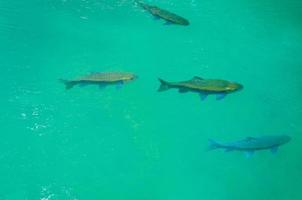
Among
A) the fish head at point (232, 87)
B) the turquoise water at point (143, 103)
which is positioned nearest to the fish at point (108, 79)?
the fish head at point (232, 87)

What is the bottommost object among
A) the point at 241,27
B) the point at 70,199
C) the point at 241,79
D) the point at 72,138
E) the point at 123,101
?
the point at 70,199

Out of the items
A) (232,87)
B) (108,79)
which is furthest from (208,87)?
(108,79)

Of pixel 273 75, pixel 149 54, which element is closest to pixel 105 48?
pixel 149 54

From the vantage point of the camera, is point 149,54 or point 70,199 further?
point 149,54

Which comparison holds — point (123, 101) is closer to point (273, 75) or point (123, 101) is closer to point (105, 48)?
point (105, 48)

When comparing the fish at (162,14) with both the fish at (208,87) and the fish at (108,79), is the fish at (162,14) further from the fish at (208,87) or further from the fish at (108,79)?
the fish at (208,87)

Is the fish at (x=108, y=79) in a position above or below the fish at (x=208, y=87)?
below

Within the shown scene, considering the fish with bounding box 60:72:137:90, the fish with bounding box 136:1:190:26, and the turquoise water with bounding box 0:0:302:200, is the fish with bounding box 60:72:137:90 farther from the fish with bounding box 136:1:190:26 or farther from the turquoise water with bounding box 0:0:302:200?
the turquoise water with bounding box 0:0:302:200

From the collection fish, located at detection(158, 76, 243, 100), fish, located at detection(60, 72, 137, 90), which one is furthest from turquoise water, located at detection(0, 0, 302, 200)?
fish, located at detection(158, 76, 243, 100)
